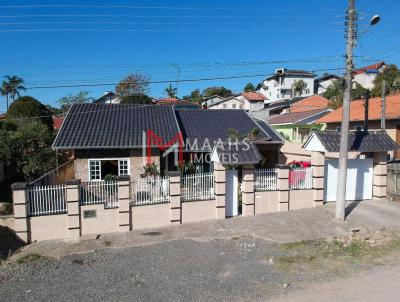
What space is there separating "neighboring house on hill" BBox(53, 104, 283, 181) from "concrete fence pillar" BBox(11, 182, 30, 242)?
6.37 m

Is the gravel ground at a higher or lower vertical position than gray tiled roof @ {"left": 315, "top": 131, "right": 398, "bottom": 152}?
lower

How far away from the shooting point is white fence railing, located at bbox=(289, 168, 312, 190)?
1313cm

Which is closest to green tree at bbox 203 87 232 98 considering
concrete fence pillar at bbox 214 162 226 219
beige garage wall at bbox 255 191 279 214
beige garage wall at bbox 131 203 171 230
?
beige garage wall at bbox 255 191 279 214

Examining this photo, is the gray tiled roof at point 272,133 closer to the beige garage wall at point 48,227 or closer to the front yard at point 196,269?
the front yard at point 196,269

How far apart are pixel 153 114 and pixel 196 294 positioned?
48.7 ft

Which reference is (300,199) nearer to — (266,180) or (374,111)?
(266,180)

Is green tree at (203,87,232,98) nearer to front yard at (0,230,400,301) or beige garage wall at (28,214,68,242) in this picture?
beige garage wall at (28,214,68,242)

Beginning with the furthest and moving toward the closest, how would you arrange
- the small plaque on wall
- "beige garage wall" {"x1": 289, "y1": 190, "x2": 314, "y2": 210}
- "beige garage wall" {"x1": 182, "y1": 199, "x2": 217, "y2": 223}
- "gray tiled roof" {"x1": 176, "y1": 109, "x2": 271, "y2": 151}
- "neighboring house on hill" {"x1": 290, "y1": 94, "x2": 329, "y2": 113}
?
"neighboring house on hill" {"x1": 290, "y1": 94, "x2": 329, "y2": 113}, "gray tiled roof" {"x1": 176, "y1": 109, "x2": 271, "y2": 151}, "beige garage wall" {"x1": 289, "y1": 190, "x2": 314, "y2": 210}, "beige garage wall" {"x1": 182, "y1": 199, "x2": 217, "y2": 223}, the small plaque on wall

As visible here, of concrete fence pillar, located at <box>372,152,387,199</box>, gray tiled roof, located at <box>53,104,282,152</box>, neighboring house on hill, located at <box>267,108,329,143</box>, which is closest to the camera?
concrete fence pillar, located at <box>372,152,387,199</box>

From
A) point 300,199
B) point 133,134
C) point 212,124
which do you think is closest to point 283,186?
point 300,199

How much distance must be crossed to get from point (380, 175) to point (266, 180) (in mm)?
5092

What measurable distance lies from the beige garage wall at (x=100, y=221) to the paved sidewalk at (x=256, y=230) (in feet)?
0.83

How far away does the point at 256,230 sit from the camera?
1088 cm

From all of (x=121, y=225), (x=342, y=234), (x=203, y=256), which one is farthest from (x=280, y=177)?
(x=121, y=225)
